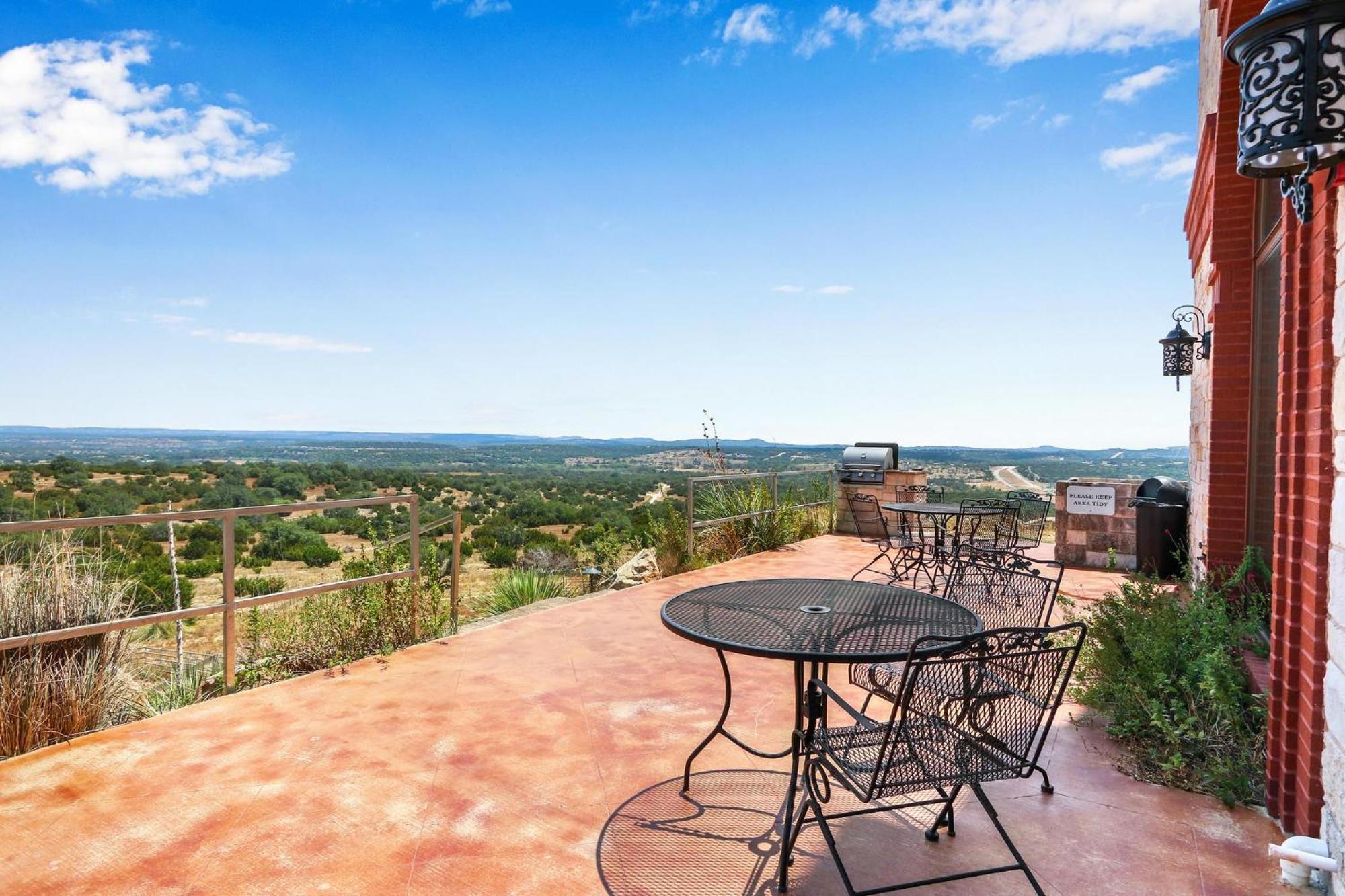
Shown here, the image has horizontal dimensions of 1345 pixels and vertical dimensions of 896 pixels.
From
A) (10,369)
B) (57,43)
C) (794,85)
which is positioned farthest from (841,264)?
(10,369)

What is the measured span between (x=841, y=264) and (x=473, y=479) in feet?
82.4

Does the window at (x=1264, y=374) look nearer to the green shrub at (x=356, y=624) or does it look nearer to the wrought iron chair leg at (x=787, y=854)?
the wrought iron chair leg at (x=787, y=854)

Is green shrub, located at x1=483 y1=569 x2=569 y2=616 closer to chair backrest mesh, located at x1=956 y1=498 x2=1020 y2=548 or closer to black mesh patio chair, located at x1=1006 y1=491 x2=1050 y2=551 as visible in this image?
chair backrest mesh, located at x1=956 y1=498 x2=1020 y2=548

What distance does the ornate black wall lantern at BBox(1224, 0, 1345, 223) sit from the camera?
5.30 ft

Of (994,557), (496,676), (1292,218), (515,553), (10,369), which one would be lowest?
(515,553)

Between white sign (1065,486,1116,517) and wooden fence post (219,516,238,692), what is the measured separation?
24.4 ft

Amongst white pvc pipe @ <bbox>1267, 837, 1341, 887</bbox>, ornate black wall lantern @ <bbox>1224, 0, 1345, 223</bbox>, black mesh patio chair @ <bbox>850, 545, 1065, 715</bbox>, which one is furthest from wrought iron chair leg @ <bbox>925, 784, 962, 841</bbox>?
ornate black wall lantern @ <bbox>1224, 0, 1345, 223</bbox>

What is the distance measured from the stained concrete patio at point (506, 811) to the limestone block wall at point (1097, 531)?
4663 millimetres

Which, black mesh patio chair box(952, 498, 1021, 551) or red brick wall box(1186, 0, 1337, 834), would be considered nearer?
red brick wall box(1186, 0, 1337, 834)

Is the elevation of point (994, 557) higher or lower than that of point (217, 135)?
lower

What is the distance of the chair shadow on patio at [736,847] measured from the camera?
2156 mm

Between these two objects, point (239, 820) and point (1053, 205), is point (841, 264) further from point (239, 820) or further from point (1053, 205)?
point (239, 820)

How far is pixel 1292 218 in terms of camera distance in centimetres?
221

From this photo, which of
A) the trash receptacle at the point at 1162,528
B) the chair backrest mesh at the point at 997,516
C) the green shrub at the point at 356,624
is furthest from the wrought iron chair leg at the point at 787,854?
the trash receptacle at the point at 1162,528
